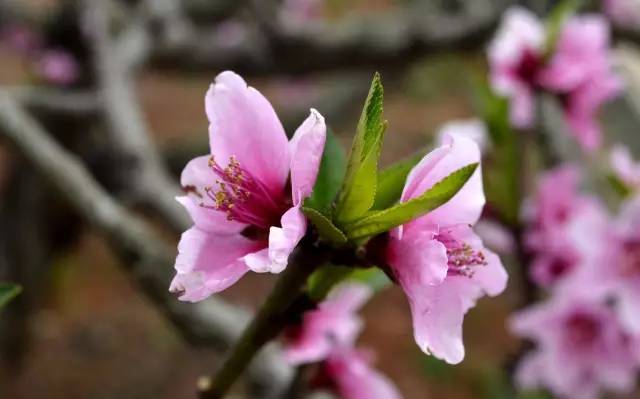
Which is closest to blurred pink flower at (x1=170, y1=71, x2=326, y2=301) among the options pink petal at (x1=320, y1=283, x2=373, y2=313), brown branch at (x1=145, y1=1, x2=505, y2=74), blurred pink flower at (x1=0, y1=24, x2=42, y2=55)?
pink petal at (x1=320, y1=283, x2=373, y2=313)

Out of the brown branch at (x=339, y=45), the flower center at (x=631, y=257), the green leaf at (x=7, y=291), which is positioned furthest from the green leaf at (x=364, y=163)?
the brown branch at (x=339, y=45)

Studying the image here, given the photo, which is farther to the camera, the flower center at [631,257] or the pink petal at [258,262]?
the flower center at [631,257]

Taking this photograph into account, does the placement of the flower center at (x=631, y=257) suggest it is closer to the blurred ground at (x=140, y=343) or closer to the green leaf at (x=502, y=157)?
the green leaf at (x=502, y=157)

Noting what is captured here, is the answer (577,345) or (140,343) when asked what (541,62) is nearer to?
(577,345)

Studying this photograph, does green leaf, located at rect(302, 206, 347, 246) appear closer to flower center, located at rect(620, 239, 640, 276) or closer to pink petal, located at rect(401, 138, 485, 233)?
pink petal, located at rect(401, 138, 485, 233)

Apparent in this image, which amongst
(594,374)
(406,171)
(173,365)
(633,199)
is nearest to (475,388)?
(173,365)

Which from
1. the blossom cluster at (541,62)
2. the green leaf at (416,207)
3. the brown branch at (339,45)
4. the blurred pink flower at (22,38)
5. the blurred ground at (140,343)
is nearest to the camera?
the green leaf at (416,207)
